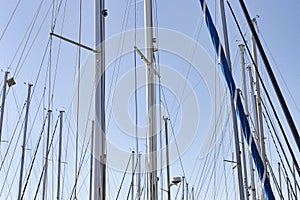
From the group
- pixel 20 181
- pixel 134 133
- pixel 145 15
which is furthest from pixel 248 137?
pixel 20 181

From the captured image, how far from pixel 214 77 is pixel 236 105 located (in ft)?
6.86

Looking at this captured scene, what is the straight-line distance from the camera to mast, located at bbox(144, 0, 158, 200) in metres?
7.29

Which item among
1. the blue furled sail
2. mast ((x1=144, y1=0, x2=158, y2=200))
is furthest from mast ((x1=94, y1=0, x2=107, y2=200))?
the blue furled sail

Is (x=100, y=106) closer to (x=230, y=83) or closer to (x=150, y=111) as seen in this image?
(x=150, y=111)

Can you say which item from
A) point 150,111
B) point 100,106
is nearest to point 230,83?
point 150,111

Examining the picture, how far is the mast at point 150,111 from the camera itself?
7291mm

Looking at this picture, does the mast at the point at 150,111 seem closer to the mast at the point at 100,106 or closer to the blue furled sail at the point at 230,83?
the mast at the point at 100,106

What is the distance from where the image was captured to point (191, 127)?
384 inches

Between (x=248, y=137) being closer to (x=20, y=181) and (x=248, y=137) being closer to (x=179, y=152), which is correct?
(x=179, y=152)

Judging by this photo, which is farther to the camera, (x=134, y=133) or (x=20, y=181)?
(x=20, y=181)

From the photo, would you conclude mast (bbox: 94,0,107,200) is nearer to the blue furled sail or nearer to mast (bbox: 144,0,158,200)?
mast (bbox: 144,0,158,200)

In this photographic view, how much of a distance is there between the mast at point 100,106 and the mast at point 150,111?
120cm

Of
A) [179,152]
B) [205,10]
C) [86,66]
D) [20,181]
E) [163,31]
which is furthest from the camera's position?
[20,181]

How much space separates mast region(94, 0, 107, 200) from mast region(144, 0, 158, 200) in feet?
3.94
